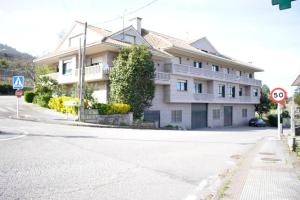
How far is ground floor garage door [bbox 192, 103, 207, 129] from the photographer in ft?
113

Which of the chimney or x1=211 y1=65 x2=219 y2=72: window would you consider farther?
x1=211 y1=65 x2=219 y2=72: window

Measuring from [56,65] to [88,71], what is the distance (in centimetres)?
1066

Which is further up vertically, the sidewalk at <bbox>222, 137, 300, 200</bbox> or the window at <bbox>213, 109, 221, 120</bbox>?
the window at <bbox>213, 109, 221, 120</bbox>

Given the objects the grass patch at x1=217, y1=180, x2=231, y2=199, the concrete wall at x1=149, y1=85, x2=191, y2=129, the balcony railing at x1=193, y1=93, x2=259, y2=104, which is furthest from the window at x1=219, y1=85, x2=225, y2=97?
the grass patch at x1=217, y1=180, x2=231, y2=199

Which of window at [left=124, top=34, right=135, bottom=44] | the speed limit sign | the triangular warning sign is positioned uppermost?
window at [left=124, top=34, right=135, bottom=44]

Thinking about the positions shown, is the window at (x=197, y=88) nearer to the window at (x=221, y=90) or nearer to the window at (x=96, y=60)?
the window at (x=221, y=90)

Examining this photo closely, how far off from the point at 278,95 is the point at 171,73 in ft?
55.7

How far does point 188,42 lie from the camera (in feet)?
121

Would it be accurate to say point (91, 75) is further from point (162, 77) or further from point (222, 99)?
point (222, 99)

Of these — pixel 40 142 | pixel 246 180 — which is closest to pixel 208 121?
pixel 40 142

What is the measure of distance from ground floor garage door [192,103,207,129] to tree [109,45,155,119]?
11910 millimetres

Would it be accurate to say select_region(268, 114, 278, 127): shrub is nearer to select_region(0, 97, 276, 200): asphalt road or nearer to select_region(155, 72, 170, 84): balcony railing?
select_region(155, 72, 170, 84): balcony railing

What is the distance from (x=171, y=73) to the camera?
96.3ft

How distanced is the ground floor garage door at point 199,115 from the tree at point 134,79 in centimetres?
1191
